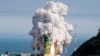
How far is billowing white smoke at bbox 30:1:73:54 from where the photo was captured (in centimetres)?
8325

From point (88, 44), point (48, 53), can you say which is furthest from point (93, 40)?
point (48, 53)

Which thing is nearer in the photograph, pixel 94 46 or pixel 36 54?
pixel 94 46

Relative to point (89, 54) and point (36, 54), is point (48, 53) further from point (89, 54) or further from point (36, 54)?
point (89, 54)

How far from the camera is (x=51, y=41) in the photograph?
81125 millimetres

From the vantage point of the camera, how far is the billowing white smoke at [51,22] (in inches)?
3278

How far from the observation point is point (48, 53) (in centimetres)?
7894

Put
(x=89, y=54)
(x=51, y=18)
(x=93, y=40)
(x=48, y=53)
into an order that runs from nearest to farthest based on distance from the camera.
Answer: (x=89, y=54), (x=93, y=40), (x=48, y=53), (x=51, y=18)

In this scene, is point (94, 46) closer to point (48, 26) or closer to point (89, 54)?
point (89, 54)

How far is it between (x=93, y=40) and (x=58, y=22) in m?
14.6

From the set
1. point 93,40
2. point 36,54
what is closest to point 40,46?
point 36,54

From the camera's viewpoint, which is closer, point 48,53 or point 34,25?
point 48,53

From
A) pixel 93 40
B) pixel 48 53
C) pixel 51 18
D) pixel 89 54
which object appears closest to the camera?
pixel 89 54

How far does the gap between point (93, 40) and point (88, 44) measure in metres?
1.97

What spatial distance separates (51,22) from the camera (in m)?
84.3
